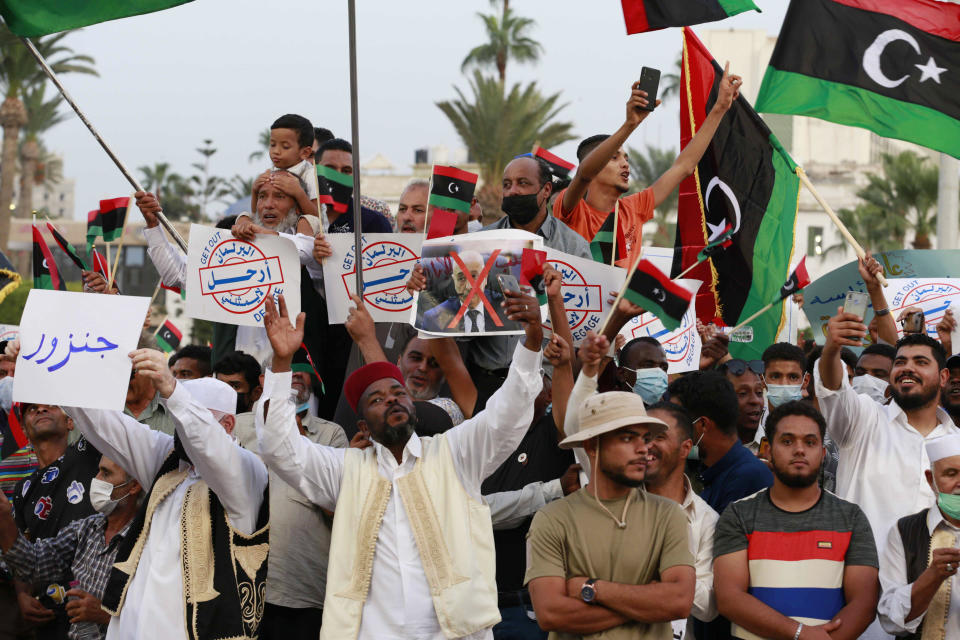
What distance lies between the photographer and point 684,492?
20.3 feet

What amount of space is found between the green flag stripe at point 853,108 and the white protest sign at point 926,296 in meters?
1.62

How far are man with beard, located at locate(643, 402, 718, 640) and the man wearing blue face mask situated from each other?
2.82ft

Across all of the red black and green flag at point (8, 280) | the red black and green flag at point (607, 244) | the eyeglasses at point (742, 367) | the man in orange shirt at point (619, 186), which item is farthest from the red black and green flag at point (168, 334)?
the eyeglasses at point (742, 367)

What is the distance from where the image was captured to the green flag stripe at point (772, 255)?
28.1 feet

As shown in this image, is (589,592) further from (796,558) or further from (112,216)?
(112,216)

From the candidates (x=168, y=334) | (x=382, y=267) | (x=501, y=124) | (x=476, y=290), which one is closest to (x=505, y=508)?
(x=476, y=290)

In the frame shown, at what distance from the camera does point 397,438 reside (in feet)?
19.3

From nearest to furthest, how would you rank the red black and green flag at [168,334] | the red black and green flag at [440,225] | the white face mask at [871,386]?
the red black and green flag at [440,225]
the white face mask at [871,386]
the red black and green flag at [168,334]

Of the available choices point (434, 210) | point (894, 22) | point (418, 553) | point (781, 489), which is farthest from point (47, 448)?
point (894, 22)

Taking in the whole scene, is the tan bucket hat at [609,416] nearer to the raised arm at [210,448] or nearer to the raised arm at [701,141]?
the raised arm at [210,448]

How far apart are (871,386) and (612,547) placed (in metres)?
3.24

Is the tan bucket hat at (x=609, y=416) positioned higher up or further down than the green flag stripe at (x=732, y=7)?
further down

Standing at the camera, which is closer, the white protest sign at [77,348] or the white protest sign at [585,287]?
the white protest sign at [77,348]

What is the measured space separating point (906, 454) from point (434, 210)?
8.83 ft
